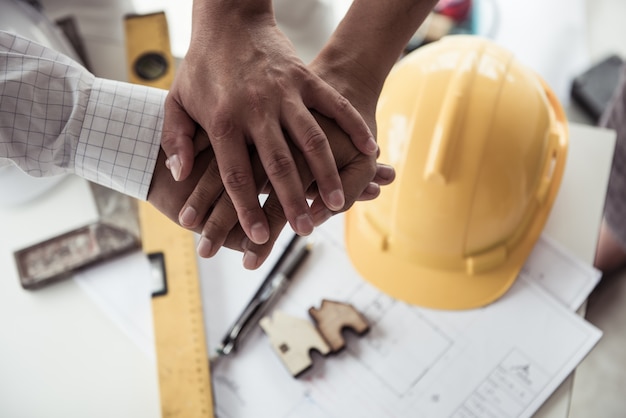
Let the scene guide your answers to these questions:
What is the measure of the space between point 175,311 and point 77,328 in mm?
156

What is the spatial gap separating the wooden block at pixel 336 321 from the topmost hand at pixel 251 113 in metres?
0.19

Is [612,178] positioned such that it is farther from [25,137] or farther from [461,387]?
[25,137]

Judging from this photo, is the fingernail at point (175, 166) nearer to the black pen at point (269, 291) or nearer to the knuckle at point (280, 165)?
the knuckle at point (280, 165)

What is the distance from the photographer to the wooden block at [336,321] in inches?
31.7

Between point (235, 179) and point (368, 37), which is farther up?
point (368, 37)

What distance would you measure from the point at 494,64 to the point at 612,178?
0.50 metres

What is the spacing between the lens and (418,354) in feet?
2.64

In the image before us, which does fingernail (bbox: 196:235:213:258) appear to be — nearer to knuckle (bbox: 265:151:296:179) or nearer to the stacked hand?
the stacked hand

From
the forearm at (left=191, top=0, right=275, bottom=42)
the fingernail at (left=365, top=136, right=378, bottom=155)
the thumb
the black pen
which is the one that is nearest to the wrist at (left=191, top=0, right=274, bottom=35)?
the forearm at (left=191, top=0, right=275, bottom=42)

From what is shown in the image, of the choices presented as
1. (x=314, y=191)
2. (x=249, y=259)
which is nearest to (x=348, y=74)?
(x=314, y=191)

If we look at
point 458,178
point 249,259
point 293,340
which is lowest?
point 293,340

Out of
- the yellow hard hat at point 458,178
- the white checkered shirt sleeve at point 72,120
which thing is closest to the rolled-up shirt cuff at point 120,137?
the white checkered shirt sleeve at point 72,120

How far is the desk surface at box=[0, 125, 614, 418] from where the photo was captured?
821mm

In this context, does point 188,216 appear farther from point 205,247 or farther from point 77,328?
point 77,328
